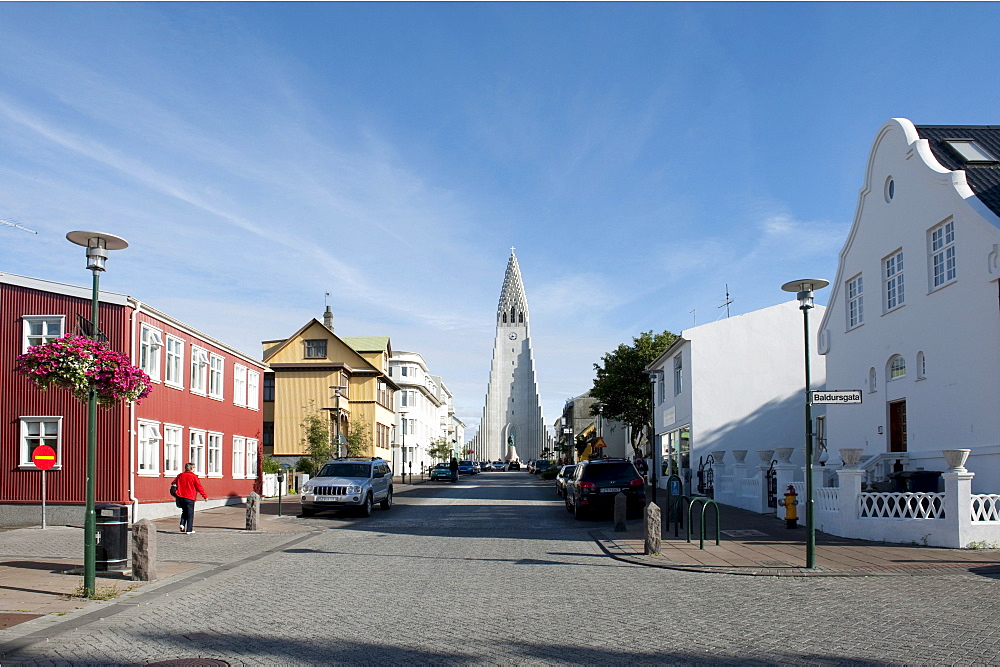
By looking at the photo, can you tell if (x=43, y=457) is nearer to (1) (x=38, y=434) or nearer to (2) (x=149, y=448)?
(1) (x=38, y=434)

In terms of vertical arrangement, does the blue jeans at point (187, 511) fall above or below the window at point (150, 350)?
below

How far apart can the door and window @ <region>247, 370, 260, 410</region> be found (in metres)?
24.3

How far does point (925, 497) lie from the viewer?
17000 mm

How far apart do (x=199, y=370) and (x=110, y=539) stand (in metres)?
17.3

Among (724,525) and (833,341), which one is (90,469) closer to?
(724,525)

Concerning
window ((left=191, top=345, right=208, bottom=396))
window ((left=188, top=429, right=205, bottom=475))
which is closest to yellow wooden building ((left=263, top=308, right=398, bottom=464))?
window ((left=191, top=345, right=208, bottom=396))

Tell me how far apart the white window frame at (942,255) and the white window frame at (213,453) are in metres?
23.3

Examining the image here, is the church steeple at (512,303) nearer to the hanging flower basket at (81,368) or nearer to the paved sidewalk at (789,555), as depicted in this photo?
the paved sidewalk at (789,555)

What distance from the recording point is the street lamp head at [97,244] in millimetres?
11016

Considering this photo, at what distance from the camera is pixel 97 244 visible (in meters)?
11.2

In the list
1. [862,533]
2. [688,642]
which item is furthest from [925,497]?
[688,642]

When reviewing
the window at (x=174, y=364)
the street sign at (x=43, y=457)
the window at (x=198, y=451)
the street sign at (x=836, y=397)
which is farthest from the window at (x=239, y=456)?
the street sign at (x=836, y=397)

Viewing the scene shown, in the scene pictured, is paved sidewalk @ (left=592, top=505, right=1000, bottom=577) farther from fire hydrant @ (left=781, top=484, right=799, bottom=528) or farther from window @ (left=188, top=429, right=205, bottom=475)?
window @ (left=188, top=429, right=205, bottom=475)

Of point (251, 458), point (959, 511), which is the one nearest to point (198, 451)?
point (251, 458)
